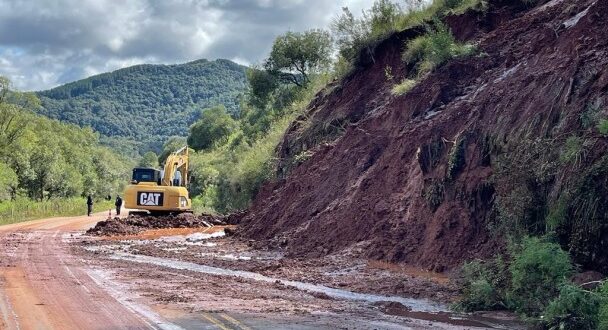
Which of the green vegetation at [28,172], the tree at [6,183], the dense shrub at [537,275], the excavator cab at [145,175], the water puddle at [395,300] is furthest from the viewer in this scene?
the tree at [6,183]

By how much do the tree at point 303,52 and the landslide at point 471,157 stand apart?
18215 millimetres

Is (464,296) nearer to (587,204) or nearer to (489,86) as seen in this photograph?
(587,204)

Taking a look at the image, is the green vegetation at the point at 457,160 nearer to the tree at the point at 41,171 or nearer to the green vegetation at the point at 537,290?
the green vegetation at the point at 537,290

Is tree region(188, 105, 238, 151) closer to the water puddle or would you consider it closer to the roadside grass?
the roadside grass

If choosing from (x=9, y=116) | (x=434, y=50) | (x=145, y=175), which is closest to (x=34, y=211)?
(x=145, y=175)

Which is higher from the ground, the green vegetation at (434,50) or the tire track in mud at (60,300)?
the green vegetation at (434,50)

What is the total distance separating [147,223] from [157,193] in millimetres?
2246

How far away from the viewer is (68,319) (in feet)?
31.8

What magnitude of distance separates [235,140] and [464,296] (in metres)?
51.2

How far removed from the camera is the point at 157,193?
3164 cm

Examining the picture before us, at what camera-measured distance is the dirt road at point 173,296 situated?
31.5ft

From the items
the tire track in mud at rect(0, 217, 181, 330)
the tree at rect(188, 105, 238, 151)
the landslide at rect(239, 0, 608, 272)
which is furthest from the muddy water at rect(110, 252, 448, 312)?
the tree at rect(188, 105, 238, 151)

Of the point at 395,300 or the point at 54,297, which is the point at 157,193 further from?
the point at 395,300

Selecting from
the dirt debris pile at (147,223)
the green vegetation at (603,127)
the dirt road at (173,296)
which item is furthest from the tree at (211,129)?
the green vegetation at (603,127)
